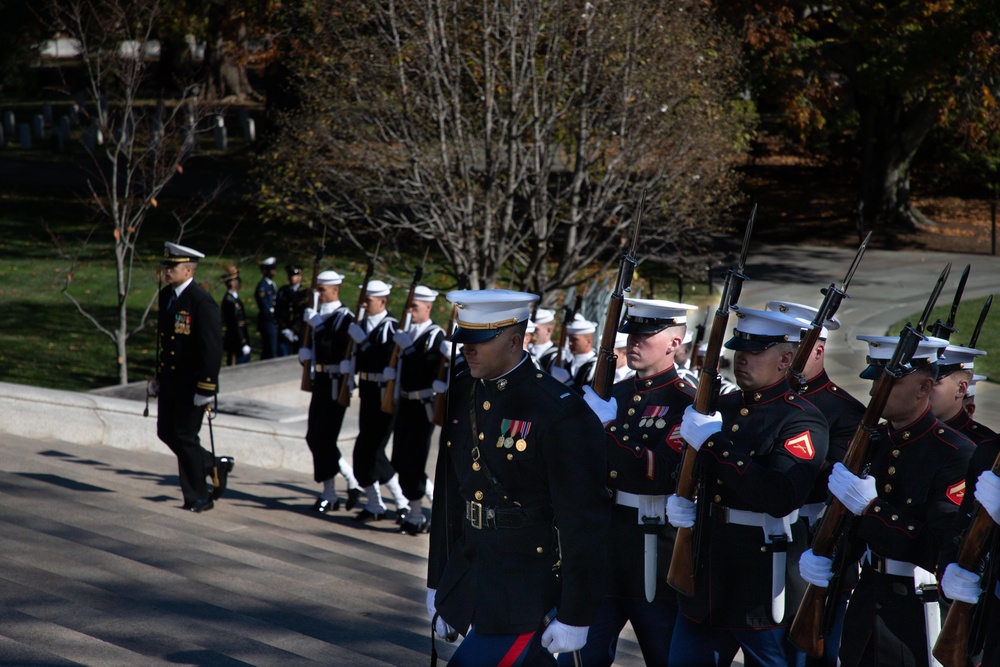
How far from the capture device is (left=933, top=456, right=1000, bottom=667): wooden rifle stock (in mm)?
3727

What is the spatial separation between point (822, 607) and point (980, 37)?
63.1ft

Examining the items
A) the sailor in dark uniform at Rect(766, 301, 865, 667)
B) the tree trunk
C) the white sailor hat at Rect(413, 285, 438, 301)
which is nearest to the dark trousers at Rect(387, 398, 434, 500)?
the white sailor hat at Rect(413, 285, 438, 301)

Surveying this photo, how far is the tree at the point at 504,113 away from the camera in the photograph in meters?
12.9

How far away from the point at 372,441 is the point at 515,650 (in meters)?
4.69

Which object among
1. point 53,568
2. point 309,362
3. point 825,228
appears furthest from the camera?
point 825,228

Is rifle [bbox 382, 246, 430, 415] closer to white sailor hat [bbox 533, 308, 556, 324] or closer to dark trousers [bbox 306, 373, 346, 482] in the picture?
dark trousers [bbox 306, 373, 346, 482]

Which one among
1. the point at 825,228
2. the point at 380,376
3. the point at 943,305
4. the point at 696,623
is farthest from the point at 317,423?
the point at 825,228

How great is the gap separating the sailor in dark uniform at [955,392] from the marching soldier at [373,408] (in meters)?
4.76

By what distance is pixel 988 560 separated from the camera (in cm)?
379

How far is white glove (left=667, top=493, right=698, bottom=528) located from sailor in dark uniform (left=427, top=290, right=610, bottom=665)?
1.90ft

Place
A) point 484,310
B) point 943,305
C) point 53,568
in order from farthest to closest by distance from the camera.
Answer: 1. point 943,305
2. point 53,568
3. point 484,310

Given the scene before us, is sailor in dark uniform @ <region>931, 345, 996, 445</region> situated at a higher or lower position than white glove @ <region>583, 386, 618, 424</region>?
higher

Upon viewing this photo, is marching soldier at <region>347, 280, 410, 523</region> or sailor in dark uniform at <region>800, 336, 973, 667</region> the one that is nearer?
sailor in dark uniform at <region>800, 336, 973, 667</region>

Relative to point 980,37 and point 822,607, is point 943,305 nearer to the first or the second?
point 980,37
